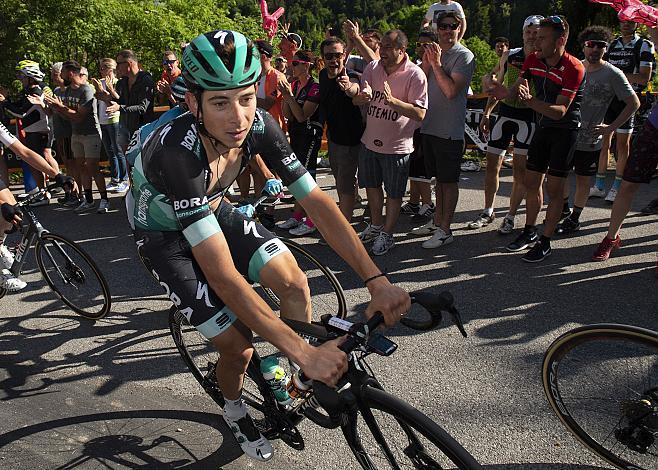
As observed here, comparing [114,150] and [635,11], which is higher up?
[635,11]

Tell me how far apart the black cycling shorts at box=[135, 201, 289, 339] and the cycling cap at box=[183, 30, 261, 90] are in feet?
2.79

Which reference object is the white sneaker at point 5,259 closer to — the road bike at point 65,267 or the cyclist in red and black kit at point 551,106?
the road bike at point 65,267

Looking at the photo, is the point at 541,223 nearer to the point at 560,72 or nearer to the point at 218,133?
the point at 560,72

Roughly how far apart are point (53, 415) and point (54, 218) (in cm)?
517

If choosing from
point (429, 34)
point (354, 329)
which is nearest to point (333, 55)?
point (429, 34)

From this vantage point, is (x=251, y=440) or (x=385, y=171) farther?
(x=385, y=171)

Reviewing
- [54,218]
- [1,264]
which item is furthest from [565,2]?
[1,264]

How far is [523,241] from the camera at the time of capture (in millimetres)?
6082

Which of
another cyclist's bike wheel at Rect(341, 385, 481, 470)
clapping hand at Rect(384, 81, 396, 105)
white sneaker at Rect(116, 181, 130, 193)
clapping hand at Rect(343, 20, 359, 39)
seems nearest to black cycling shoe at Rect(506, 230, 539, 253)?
clapping hand at Rect(384, 81, 396, 105)

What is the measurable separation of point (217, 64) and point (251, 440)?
1863 mm

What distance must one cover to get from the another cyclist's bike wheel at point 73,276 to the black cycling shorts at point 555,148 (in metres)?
4.17

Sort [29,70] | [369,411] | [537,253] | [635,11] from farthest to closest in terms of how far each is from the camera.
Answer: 1. [29,70]
2. [537,253]
3. [635,11]
4. [369,411]

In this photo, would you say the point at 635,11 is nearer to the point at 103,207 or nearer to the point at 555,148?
the point at 555,148

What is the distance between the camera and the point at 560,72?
546 cm
